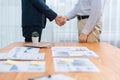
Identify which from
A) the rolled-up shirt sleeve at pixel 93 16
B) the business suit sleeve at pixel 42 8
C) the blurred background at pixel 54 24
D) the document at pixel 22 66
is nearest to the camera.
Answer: the document at pixel 22 66

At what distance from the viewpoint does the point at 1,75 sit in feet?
3.25

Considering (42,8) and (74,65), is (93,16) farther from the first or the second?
(74,65)

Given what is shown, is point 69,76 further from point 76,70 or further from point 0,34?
point 0,34

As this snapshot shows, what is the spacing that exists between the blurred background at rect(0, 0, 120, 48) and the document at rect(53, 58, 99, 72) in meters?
1.97

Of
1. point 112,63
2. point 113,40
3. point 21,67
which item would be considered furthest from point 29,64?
point 113,40

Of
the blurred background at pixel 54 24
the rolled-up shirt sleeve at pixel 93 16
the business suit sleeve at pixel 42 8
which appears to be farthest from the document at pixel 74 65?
the blurred background at pixel 54 24

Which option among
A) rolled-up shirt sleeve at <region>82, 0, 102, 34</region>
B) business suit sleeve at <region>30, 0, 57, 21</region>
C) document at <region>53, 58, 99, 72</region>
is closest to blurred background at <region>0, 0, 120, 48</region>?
business suit sleeve at <region>30, 0, 57, 21</region>

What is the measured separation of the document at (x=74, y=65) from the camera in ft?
3.55

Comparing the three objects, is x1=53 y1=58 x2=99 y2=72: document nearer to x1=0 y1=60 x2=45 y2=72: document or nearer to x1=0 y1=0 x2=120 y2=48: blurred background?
x1=0 y1=60 x2=45 y2=72: document

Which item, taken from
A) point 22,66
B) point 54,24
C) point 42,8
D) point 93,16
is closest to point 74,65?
point 22,66

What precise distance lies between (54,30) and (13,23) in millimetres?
578

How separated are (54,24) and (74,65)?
6.95 ft

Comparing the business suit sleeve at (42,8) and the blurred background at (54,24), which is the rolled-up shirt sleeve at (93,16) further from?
the blurred background at (54,24)

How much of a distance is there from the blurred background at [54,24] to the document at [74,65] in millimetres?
1972
